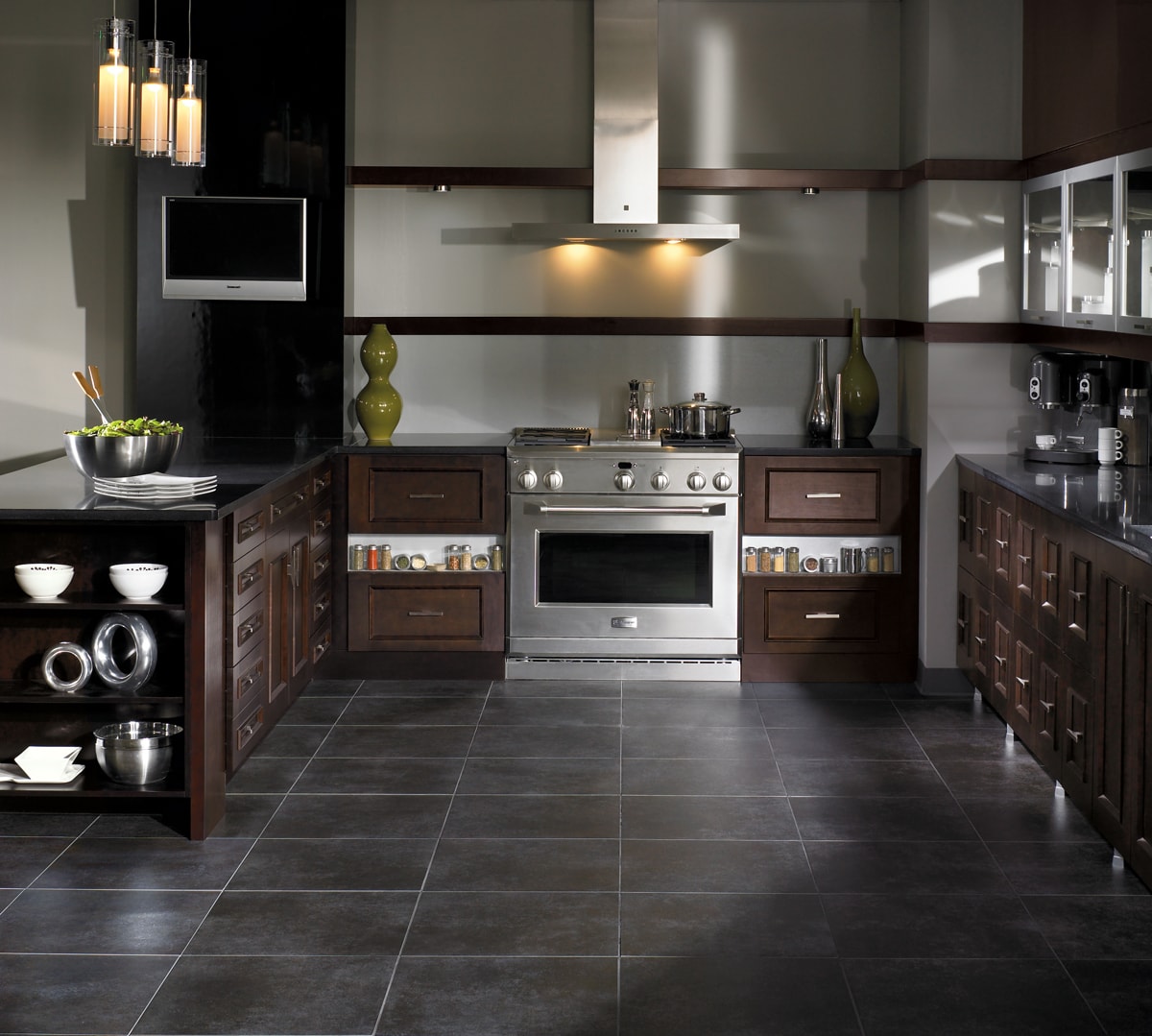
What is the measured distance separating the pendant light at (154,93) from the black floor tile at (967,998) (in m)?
2.49

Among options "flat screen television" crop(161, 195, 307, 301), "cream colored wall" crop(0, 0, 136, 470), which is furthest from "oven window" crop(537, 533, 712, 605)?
"cream colored wall" crop(0, 0, 136, 470)

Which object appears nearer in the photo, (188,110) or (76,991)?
(76,991)

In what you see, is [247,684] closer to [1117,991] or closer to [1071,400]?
[1117,991]

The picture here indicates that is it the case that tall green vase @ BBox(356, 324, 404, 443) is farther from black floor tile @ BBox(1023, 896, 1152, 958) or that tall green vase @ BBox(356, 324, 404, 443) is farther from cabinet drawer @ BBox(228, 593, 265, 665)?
black floor tile @ BBox(1023, 896, 1152, 958)

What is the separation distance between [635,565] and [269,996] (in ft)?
9.46

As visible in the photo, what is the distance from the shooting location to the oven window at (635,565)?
217 inches

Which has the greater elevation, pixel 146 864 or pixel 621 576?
pixel 621 576

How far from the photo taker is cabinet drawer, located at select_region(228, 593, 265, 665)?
3.92 m

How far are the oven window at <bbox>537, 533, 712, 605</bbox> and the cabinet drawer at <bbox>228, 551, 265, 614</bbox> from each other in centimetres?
151

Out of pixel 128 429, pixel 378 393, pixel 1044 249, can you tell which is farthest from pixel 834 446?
pixel 128 429

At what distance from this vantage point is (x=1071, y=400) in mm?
5070

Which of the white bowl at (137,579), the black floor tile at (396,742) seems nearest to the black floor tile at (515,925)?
the white bowl at (137,579)

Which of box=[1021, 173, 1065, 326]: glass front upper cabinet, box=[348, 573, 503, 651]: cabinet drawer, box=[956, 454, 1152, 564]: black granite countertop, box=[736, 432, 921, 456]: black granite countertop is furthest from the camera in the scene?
box=[348, 573, 503, 651]: cabinet drawer

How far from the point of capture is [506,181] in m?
5.82
